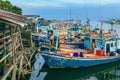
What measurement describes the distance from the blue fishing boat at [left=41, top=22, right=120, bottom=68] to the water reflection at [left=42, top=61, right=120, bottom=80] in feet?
1.81

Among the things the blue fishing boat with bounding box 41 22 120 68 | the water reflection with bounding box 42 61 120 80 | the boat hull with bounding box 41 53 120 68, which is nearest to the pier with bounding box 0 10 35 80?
the boat hull with bounding box 41 53 120 68

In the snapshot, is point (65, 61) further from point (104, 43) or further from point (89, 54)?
point (104, 43)

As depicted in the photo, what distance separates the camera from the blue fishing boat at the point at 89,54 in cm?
2739

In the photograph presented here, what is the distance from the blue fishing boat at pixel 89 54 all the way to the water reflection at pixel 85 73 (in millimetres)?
551

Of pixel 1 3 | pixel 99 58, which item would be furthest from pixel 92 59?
pixel 1 3

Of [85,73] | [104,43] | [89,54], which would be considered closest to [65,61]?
[85,73]

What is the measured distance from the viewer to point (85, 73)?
2853 cm

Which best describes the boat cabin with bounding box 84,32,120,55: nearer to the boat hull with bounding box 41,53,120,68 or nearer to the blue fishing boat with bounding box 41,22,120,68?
the blue fishing boat with bounding box 41,22,120,68

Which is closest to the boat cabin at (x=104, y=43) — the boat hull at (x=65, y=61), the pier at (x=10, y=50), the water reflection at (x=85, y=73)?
the water reflection at (x=85, y=73)

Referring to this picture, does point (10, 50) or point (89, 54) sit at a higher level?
point (10, 50)

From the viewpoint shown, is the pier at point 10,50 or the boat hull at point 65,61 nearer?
the pier at point 10,50

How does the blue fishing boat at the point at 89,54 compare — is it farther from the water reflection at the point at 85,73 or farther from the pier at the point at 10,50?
the pier at the point at 10,50

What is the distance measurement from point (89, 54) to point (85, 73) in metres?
3.39

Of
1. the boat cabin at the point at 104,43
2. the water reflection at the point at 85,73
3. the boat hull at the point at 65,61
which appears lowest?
the water reflection at the point at 85,73
